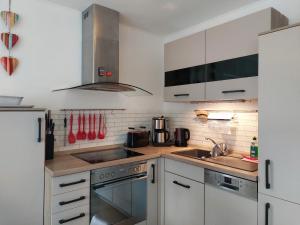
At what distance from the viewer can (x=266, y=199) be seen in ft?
4.69

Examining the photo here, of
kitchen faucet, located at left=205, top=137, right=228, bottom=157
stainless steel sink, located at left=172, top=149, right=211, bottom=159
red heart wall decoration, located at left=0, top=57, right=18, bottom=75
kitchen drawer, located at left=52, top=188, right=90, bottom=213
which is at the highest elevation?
red heart wall decoration, located at left=0, top=57, right=18, bottom=75

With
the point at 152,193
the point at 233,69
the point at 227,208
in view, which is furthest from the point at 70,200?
the point at 233,69

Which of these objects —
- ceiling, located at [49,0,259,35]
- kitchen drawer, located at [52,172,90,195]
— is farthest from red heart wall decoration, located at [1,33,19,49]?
kitchen drawer, located at [52,172,90,195]

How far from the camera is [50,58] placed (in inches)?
80.1

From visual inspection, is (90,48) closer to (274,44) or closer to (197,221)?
(274,44)

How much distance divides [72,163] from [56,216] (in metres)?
0.39

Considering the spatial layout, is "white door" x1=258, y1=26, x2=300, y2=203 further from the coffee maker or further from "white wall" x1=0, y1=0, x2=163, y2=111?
"white wall" x1=0, y1=0, x2=163, y2=111

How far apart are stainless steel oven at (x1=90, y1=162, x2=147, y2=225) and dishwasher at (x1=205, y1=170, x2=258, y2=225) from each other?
62 centimetres

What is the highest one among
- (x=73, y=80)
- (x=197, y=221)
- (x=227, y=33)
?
(x=227, y=33)

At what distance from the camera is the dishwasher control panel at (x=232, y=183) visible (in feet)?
4.98

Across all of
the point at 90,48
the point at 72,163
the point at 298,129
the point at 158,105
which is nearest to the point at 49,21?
the point at 90,48

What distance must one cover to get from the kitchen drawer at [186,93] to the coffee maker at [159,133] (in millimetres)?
296

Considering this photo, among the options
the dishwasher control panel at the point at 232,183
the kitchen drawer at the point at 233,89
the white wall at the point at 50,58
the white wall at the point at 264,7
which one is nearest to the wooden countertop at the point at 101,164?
the dishwasher control panel at the point at 232,183

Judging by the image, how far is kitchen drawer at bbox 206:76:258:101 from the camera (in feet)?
5.86
